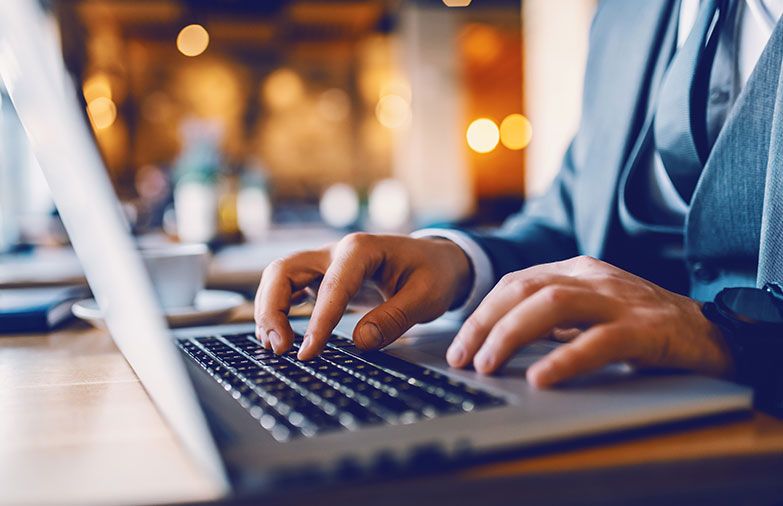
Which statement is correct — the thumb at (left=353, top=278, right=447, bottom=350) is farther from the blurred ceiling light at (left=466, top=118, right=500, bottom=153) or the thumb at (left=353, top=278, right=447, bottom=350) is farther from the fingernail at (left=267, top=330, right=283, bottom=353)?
the blurred ceiling light at (left=466, top=118, right=500, bottom=153)

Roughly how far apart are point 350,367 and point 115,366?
304 millimetres

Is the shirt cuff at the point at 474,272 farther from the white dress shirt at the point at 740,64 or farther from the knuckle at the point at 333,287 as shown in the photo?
the knuckle at the point at 333,287

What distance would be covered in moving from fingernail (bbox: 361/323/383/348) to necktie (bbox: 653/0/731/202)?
0.49m

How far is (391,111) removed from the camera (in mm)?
9125

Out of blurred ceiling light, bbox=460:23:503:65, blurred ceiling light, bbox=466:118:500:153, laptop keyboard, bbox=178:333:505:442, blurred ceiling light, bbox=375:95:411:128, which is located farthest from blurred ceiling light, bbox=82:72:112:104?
laptop keyboard, bbox=178:333:505:442

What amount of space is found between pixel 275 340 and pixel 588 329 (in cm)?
29

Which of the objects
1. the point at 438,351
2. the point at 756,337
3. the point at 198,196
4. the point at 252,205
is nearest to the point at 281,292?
the point at 438,351

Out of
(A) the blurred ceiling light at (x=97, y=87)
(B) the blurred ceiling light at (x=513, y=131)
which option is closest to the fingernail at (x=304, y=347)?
(A) the blurred ceiling light at (x=97, y=87)

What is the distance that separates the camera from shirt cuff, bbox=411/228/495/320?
0.80 meters

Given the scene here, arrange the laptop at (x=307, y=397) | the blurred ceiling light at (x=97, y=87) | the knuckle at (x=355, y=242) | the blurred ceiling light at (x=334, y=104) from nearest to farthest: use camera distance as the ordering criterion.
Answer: the laptop at (x=307, y=397), the knuckle at (x=355, y=242), the blurred ceiling light at (x=97, y=87), the blurred ceiling light at (x=334, y=104)

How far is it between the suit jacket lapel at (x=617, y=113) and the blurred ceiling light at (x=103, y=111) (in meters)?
7.73

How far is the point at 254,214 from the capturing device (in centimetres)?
322

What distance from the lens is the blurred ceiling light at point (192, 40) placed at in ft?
26.2

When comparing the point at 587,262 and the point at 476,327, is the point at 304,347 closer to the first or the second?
the point at 476,327
